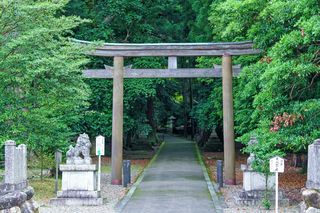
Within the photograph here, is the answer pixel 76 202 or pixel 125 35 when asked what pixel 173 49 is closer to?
pixel 76 202

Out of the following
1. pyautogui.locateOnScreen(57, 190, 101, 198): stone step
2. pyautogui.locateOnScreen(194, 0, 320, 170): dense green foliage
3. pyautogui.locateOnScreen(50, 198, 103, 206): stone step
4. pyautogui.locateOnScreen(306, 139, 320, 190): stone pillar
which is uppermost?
pyautogui.locateOnScreen(194, 0, 320, 170): dense green foliage

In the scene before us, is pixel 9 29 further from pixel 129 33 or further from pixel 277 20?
pixel 129 33

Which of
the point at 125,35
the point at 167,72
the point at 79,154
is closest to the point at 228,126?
the point at 167,72

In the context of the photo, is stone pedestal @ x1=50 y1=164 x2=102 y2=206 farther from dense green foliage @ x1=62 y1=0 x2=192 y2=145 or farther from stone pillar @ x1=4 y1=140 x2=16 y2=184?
dense green foliage @ x1=62 y1=0 x2=192 y2=145

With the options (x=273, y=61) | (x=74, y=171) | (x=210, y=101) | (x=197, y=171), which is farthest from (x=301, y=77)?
(x=210, y=101)

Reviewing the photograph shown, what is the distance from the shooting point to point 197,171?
80.5 ft

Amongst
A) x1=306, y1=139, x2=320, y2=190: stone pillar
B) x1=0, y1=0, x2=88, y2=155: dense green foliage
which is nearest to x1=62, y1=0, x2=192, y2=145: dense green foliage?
x1=0, y1=0, x2=88, y2=155: dense green foliage

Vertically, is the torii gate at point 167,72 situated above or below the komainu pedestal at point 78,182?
above

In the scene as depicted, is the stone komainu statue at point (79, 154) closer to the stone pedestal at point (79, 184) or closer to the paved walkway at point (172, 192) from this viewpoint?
the stone pedestal at point (79, 184)

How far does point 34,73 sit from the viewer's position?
14398mm

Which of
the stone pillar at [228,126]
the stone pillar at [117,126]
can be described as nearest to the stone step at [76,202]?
the stone pillar at [117,126]

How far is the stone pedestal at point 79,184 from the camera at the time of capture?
48.8 feet

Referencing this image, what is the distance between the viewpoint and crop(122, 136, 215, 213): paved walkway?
13875 millimetres

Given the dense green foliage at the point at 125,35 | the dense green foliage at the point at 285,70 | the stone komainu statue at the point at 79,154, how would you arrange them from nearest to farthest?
1. the dense green foliage at the point at 285,70
2. the stone komainu statue at the point at 79,154
3. the dense green foliage at the point at 125,35
